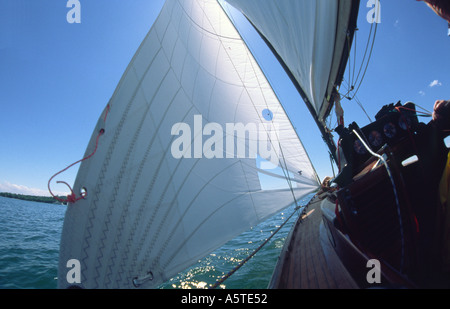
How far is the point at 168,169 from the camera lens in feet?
8.00

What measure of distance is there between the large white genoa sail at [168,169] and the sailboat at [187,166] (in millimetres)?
15

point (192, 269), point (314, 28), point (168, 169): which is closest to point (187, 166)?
point (168, 169)

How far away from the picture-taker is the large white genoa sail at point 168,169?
1.98 metres

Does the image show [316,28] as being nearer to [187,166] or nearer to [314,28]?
[314,28]

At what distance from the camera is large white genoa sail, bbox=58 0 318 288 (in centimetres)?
198

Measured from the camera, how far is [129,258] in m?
2.09

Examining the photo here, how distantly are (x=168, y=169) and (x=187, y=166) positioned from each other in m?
0.31

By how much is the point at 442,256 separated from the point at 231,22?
5320mm

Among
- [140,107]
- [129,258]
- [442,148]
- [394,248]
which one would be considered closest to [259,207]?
[394,248]
